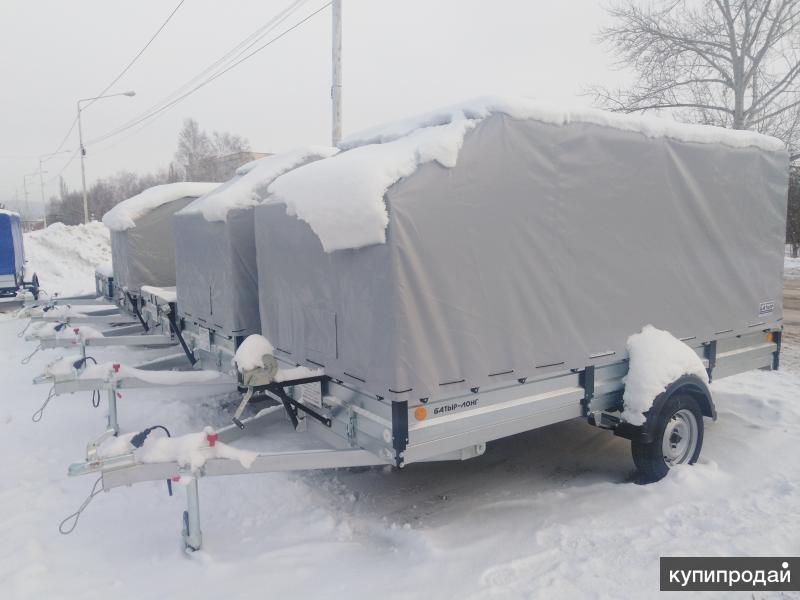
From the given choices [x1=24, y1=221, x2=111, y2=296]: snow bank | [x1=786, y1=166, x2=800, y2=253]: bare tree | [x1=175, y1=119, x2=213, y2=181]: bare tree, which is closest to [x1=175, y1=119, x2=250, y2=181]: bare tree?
[x1=175, y1=119, x2=213, y2=181]: bare tree

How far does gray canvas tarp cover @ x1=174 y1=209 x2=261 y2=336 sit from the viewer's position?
539cm

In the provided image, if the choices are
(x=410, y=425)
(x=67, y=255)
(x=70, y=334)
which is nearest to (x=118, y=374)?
(x=70, y=334)

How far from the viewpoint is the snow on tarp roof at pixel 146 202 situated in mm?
9070

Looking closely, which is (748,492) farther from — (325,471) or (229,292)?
(229,292)

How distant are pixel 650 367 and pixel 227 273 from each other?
3574mm

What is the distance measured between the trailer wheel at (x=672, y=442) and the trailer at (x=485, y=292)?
0.02 meters

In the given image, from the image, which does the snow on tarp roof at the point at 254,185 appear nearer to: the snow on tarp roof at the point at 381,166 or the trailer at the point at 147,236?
the snow on tarp roof at the point at 381,166

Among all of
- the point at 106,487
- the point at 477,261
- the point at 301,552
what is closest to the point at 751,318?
the point at 477,261

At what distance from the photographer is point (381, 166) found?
137 inches

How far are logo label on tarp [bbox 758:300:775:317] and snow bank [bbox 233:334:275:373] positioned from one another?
4.51 meters

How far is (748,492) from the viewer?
4.42 meters

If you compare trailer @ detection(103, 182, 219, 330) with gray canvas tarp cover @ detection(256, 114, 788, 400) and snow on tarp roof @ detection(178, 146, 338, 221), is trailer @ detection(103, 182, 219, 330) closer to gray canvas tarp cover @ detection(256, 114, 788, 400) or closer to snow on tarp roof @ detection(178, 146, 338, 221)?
snow on tarp roof @ detection(178, 146, 338, 221)

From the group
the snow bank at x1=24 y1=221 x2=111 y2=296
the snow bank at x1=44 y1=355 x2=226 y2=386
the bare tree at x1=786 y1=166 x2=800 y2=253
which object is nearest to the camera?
the snow bank at x1=44 y1=355 x2=226 y2=386

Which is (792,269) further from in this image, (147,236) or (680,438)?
(147,236)
